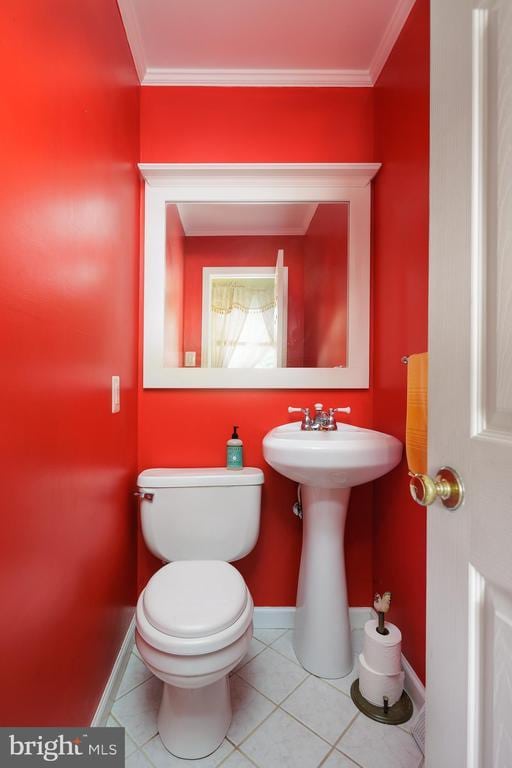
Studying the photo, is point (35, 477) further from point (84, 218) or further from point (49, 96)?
point (49, 96)

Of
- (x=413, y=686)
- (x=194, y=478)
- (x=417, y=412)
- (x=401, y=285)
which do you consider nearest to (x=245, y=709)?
(x=413, y=686)

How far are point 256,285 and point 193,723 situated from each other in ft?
5.20

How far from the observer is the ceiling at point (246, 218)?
1573 mm

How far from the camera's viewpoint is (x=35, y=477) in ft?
2.43

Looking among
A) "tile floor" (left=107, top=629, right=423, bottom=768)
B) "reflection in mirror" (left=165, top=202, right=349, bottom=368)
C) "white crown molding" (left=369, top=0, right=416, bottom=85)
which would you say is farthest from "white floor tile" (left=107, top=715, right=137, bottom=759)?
"white crown molding" (left=369, top=0, right=416, bottom=85)

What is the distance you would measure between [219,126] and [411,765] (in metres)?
2.43

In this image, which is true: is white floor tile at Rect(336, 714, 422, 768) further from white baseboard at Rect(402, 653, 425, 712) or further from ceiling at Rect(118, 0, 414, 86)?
ceiling at Rect(118, 0, 414, 86)

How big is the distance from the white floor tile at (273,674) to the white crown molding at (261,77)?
2463 millimetres

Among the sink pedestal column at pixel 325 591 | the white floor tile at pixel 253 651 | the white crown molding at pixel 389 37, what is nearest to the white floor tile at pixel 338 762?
the sink pedestal column at pixel 325 591

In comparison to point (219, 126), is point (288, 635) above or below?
below

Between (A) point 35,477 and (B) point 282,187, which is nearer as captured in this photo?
(A) point 35,477

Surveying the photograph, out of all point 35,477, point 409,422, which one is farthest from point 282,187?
point 35,477

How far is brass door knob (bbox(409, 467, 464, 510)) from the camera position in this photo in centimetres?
48

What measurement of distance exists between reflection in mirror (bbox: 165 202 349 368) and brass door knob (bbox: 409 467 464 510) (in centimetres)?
106
